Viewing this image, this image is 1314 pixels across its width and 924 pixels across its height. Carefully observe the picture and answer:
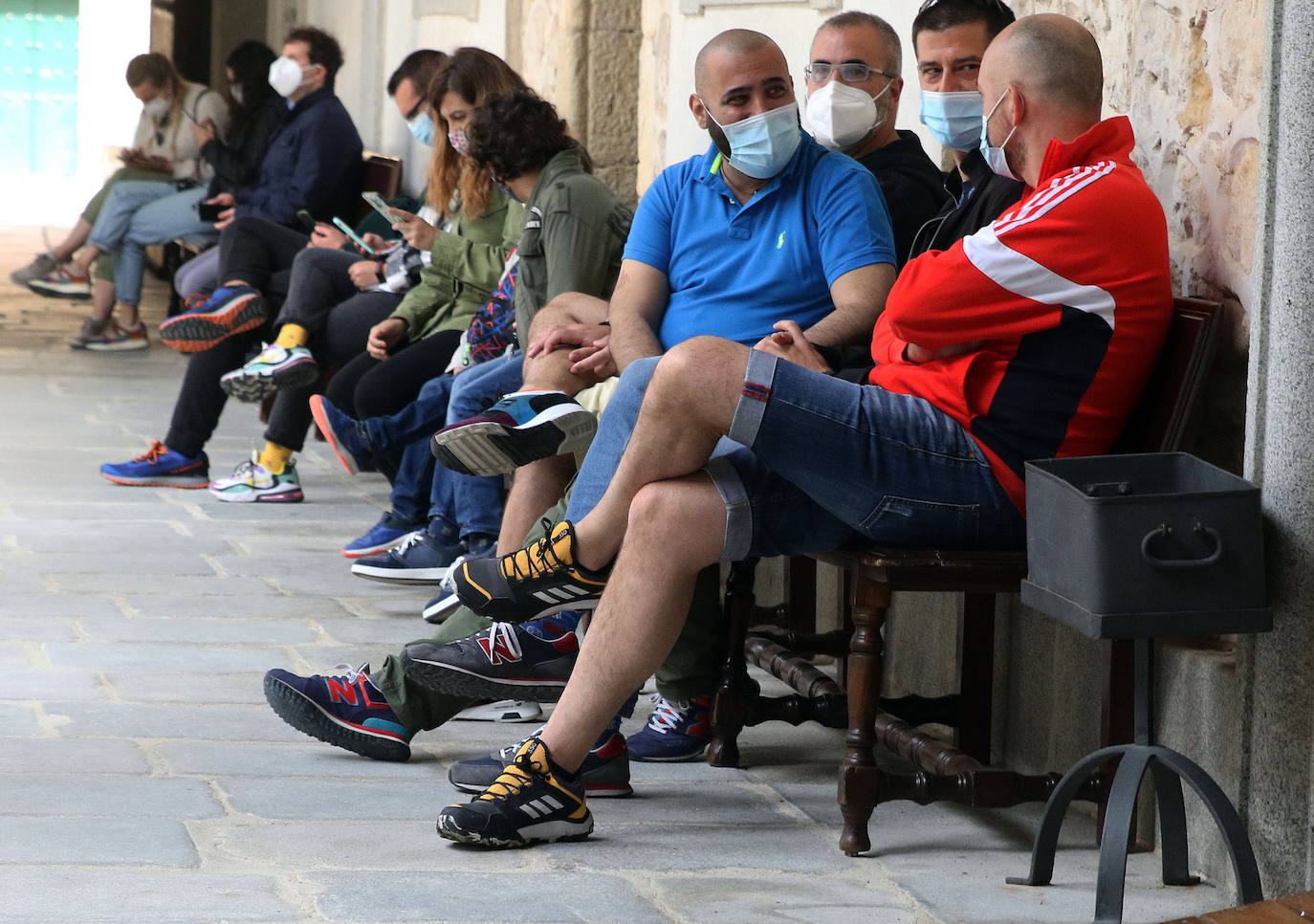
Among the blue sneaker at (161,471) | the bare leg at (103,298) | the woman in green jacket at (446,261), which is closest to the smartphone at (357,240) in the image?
the woman in green jacket at (446,261)

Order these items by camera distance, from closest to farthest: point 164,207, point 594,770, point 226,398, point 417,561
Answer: point 594,770, point 417,561, point 226,398, point 164,207

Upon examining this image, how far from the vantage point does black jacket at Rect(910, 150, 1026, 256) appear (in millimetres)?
3131

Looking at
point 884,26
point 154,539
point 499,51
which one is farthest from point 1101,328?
point 499,51

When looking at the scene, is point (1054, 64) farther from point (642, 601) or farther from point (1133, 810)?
point (1133, 810)

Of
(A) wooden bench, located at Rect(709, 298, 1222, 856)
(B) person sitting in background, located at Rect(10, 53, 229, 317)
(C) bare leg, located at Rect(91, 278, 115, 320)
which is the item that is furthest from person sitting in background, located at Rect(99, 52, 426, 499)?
(C) bare leg, located at Rect(91, 278, 115, 320)

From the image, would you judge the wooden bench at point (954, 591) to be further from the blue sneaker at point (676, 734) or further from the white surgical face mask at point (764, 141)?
the white surgical face mask at point (764, 141)

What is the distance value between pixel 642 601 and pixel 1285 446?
39.2 inches

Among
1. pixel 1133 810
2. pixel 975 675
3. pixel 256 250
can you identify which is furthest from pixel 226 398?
pixel 1133 810

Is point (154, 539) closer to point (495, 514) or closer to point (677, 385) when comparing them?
point (495, 514)

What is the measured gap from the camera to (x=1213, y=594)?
2365mm

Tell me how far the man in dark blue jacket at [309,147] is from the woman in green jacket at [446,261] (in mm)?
2094

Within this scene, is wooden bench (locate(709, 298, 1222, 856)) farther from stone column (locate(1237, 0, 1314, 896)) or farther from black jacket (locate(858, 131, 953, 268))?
black jacket (locate(858, 131, 953, 268))

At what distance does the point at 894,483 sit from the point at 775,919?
69 centimetres

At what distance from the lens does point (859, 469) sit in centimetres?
274
